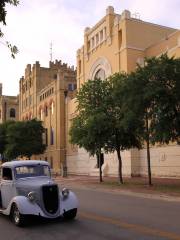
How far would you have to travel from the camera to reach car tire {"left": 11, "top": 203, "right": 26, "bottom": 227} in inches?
475

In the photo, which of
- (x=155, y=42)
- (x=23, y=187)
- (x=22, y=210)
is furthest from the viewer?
(x=155, y=42)

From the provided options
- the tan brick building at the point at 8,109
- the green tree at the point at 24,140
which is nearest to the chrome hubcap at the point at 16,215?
the green tree at the point at 24,140

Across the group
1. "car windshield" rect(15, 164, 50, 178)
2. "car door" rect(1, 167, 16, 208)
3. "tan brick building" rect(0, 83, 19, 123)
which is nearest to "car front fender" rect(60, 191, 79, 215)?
"car windshield" rect(15, 164, 50, 178)

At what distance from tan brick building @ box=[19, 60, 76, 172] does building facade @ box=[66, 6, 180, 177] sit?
8.83m

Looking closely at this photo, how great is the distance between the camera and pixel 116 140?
1320 inches

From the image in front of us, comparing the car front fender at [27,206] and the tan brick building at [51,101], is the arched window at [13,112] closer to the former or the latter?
the tan brick building at [51,101]

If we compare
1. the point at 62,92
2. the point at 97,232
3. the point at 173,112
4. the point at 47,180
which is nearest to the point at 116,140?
the point at 173,112

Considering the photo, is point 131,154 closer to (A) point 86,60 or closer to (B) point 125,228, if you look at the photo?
(A) point 86,60

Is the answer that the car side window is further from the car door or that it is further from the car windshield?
the car windshield

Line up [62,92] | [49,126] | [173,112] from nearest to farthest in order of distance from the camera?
1. [173,112]
2. [62,92]
3. [49,126]

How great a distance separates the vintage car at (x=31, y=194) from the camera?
39.6 feet

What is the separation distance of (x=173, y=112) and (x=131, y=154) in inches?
715

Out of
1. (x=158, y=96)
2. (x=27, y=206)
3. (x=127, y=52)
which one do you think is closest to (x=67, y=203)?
(x=27, y=206)

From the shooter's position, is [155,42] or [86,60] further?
[86,60]
